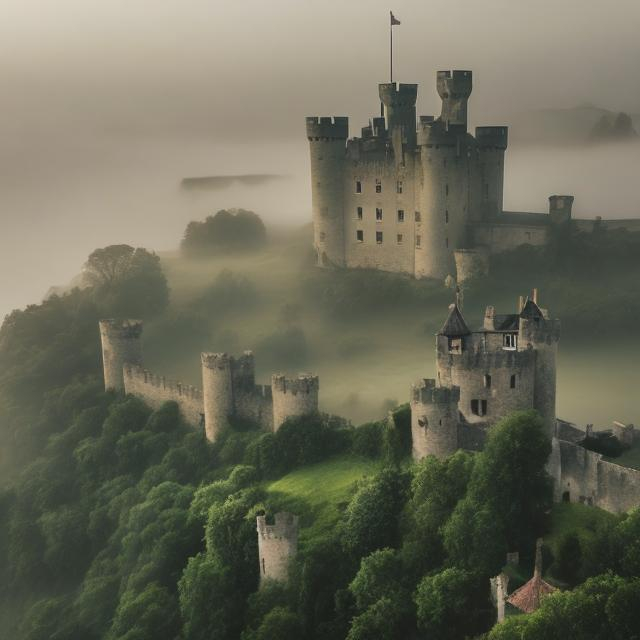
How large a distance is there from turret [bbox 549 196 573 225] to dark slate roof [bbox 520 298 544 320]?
2466 centimetres

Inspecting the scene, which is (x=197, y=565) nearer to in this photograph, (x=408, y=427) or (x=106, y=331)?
(x=408, y=427)

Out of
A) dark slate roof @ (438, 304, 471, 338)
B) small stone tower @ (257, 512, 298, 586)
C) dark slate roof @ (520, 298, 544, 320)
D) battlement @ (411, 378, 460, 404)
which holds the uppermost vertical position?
dark slate roof @ (520, 298, 544, 320)

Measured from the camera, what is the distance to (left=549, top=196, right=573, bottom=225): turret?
5969 centimetres

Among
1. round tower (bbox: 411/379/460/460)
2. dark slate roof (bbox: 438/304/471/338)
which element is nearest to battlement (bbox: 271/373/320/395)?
round tower (bbox: 411/379/460/460)

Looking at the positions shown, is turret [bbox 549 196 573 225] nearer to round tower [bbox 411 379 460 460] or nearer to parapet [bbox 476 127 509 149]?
parapet [bbox 476 127 509 149]

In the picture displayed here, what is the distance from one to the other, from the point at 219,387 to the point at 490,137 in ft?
74.6

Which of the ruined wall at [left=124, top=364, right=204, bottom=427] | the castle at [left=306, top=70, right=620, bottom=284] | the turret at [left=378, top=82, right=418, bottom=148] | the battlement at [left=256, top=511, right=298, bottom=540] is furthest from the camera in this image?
the turret at [left=378, top=82, right=418, bottom=148]

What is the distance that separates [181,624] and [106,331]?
1878 cm

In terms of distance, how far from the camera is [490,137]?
61656mm

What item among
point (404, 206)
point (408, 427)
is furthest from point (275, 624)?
point (404, 206)

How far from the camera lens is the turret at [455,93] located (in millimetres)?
62250

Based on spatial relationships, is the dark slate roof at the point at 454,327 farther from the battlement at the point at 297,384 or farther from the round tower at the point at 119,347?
the round tower at the point at 119,347

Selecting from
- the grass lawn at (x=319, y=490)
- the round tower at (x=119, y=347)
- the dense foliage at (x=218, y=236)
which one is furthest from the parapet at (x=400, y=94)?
the grass lawn at (x=319, y=490)

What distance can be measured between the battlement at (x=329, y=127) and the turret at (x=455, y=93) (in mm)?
5040
